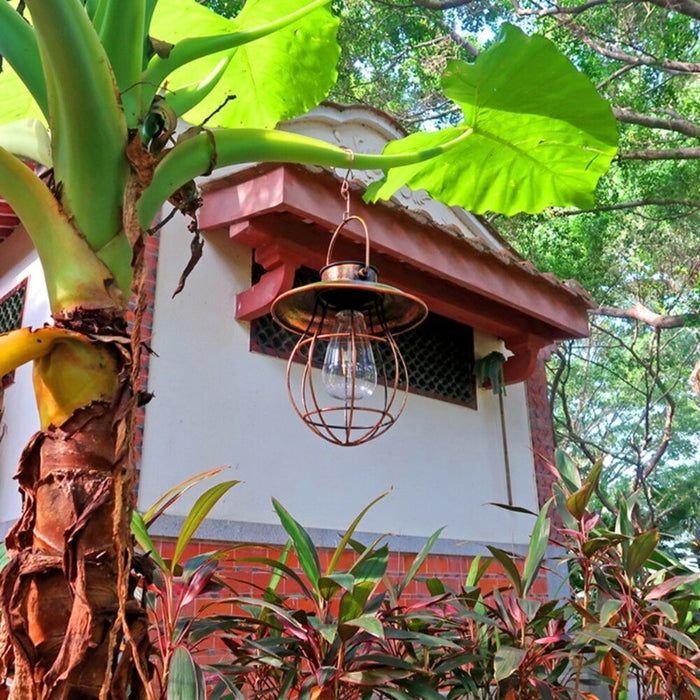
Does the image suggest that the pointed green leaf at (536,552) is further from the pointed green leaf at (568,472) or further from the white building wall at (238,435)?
the white building wall at (238,435)

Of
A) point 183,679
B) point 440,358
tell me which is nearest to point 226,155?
point 183,679

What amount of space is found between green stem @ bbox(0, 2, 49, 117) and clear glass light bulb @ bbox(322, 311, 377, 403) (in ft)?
5.81

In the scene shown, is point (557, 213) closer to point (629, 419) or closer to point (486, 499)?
point (486, 499)

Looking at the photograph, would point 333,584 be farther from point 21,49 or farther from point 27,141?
point 21,49

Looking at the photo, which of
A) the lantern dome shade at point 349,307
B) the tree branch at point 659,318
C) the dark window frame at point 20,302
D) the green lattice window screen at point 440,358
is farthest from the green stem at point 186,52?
the tree branch at point 659,318

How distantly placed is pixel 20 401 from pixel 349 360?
2.24m

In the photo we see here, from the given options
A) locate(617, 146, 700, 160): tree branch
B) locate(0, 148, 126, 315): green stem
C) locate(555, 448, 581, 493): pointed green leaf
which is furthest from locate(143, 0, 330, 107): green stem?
locate(617, 146, 700, 160): tree branch

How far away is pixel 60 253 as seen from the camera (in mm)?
1180

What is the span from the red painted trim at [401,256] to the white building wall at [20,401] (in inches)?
42.6

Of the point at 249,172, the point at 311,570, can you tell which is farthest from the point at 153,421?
the point at 311,570

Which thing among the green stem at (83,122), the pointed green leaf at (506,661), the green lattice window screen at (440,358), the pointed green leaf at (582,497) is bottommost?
the pointed green leaf at (506,661)

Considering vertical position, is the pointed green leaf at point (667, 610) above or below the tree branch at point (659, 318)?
below

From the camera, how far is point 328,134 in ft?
19.0

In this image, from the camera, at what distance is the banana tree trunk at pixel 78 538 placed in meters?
1.00
